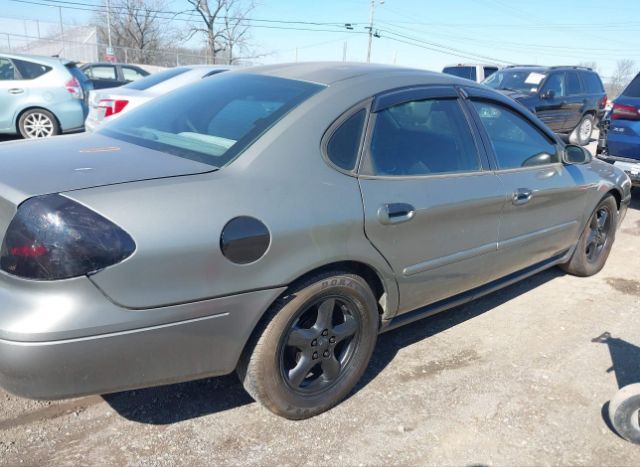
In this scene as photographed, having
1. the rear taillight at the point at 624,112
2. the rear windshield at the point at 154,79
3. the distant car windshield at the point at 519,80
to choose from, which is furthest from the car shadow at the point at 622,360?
the distant car windshield at the point at 519,80

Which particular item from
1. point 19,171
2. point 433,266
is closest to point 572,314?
point 433,266

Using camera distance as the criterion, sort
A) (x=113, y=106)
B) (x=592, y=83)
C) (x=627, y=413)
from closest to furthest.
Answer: (x=627, y=413) < (x=113, y=106) < (x=592, y=83)

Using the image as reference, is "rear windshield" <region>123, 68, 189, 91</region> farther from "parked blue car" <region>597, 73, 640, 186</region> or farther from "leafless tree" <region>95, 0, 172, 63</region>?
"leafless tree" <region>95, 0, 172, 63</region>

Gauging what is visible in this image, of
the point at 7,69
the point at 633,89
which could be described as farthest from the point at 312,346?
the point at 7,69

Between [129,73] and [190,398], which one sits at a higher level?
[129,73]

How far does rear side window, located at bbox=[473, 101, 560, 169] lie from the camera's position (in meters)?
3.41

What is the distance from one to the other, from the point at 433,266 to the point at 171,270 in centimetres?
147

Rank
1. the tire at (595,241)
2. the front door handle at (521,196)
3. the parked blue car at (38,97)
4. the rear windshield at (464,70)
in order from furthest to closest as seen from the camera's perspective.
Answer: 1. the rear windshield at (464,70)
2. the parked blue car at (38,97)
3. the tire at (595,241)
4. the front door handle at (521,196)

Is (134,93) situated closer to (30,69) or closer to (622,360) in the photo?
(30,69)

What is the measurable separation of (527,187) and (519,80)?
8.58m

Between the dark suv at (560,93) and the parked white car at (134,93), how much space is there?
5.93m

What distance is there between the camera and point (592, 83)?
12562 millimetres

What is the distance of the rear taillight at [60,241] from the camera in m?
1.86

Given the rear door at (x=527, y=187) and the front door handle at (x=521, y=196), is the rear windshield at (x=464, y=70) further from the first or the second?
the front door handle at (x=521, y=196)
